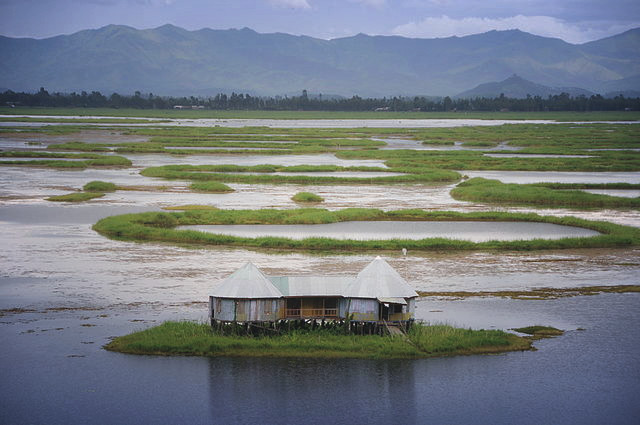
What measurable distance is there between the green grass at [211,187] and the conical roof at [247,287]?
113ft

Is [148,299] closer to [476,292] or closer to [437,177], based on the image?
[476,292]

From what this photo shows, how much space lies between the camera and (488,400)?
2080 cm

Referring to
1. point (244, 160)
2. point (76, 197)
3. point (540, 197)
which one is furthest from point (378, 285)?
point (244, 160)

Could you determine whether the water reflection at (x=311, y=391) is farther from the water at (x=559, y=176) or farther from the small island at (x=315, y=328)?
the water at (x=559, y=176)

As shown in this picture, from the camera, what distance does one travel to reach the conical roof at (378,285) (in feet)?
80.9

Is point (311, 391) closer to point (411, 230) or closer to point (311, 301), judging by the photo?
point (311, 301)

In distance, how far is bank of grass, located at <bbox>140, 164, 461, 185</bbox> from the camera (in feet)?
213

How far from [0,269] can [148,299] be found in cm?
818

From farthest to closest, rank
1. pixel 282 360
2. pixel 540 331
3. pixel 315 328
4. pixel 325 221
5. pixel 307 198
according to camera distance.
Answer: pixel 307 198, pixel 325 221, pixel 540 331, pixel 315 328, pixel 282 360

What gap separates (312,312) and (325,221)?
20463mm

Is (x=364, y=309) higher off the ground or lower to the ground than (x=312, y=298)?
lower

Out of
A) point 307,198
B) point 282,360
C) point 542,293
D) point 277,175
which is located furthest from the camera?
point 277,175

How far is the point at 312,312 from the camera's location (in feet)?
83.3

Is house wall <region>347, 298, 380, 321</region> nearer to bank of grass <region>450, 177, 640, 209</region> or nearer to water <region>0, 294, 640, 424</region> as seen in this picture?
water <region>0, 294, 640, 424</region>
